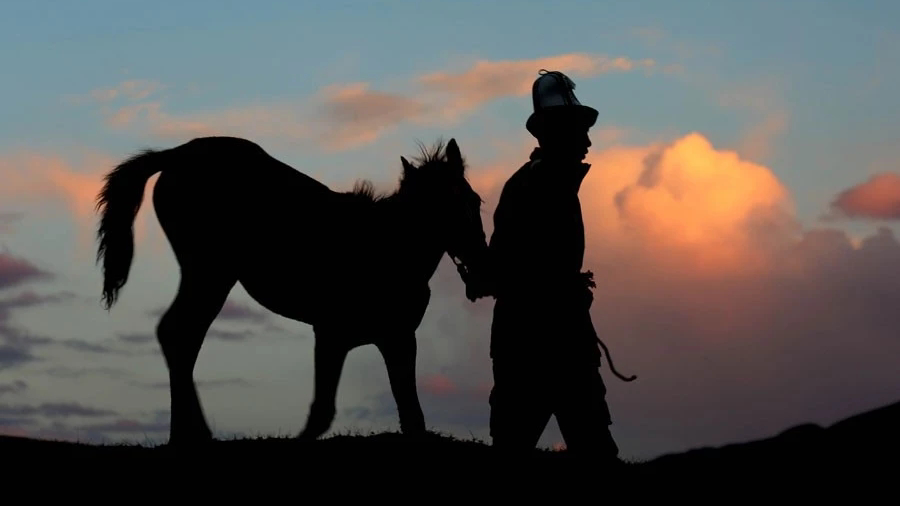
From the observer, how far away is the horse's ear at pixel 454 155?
1260 centimetres

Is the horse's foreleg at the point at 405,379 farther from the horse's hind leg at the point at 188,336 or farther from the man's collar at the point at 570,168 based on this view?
the man's collar at the point at 570,168

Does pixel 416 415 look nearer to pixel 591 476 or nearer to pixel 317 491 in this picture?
pixel 317 491

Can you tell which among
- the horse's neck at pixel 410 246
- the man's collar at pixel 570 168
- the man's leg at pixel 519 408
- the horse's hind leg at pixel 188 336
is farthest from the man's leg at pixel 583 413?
the horse's hind leg at pixel 188 336

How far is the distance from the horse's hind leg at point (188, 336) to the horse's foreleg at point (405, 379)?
200 cm

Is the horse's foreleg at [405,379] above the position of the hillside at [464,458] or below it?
above

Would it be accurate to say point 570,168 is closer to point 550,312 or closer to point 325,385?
point 550,312

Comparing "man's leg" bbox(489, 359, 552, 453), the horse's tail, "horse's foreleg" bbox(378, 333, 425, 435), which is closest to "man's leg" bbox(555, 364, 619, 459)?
"man's leg" bbox(489, 359, 552, 453)

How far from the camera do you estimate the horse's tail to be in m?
13.5

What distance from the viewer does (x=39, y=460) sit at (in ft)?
34.8

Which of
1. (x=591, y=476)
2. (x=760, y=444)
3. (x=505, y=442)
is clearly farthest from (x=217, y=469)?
(x=760, y=444)

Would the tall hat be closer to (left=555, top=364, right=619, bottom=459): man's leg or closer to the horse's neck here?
(left=555, top=364, right=619, bottom=459): man's leg

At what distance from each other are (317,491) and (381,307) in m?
4.26

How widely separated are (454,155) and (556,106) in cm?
431

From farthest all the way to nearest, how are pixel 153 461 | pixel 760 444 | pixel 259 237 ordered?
pixel 259 237 → pixel 153 461 → pixel 760 444
